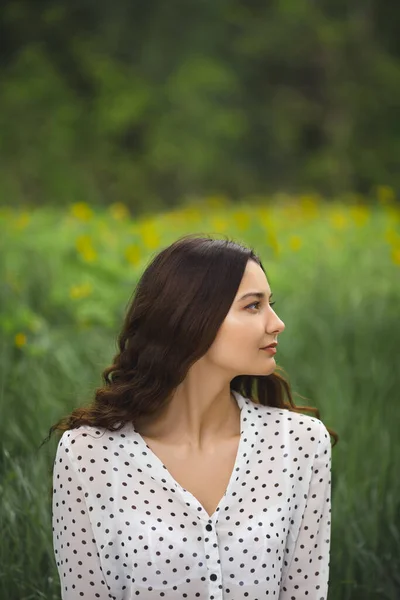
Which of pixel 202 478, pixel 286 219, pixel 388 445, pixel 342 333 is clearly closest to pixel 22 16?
pixel 286 219

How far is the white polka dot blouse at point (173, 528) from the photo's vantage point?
1.59 m

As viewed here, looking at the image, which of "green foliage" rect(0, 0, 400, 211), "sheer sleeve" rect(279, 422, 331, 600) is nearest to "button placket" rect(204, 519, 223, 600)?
"sheer sleeve" rect(279, 422, 331, 600)

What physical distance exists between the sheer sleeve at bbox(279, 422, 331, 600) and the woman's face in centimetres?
21

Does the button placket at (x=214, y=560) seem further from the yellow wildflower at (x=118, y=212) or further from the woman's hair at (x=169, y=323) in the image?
the yellow wildflower at (x=118, y=212)

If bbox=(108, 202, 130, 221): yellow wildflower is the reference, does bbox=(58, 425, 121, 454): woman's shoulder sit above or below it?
below

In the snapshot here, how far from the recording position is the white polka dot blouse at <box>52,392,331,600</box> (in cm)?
159

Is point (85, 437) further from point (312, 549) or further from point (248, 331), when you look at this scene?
point (312, 549)

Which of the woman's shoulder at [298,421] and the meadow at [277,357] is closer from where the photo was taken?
the woman's shoulder at [298,421]

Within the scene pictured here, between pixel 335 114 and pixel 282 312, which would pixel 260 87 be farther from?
pixel 282 312

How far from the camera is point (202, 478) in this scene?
1662 mm

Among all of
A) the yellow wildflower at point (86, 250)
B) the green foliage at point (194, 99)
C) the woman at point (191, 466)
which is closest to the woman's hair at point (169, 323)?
the woman at point (191, 466)

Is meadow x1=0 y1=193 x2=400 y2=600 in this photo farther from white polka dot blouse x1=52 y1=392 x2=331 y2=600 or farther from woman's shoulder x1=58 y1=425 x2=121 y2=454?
woman's shoulder x1=58 y1=425 x2=121 y2=454

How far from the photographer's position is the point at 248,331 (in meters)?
1.65

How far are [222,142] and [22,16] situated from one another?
196 inches
